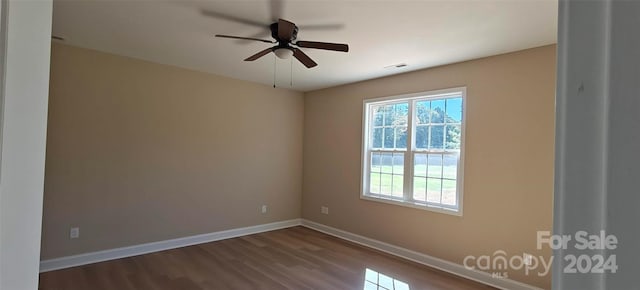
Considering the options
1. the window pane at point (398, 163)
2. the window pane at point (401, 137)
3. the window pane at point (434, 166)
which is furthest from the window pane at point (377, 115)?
the window pane at point (434, 166)

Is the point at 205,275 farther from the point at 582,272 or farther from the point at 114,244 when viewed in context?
the point at 582,272

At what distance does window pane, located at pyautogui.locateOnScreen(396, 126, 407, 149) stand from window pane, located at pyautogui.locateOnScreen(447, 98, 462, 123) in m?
0.67

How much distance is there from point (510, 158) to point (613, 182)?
11.6ft

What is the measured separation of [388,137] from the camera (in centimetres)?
465

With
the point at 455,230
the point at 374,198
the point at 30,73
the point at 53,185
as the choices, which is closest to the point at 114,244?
the point at 53,185

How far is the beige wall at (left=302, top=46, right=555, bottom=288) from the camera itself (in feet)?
10.2

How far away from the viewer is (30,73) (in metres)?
0.78

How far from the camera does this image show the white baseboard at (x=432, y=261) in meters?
3.32

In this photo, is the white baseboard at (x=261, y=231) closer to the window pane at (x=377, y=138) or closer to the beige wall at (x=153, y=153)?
the beige wall at (x=153, y=153)

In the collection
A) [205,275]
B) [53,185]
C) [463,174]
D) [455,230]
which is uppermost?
[463,174]

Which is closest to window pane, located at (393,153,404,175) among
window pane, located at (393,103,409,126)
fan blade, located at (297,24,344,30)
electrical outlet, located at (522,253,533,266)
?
window pane, located at (393,103,409,126)

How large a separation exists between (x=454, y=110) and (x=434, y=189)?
104 cm

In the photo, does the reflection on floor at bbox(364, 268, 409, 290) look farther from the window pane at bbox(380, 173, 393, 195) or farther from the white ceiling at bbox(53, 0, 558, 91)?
the white ceiling at bbox(53, 0, 558, 91)

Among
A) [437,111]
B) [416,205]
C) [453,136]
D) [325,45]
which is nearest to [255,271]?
[416,205]
